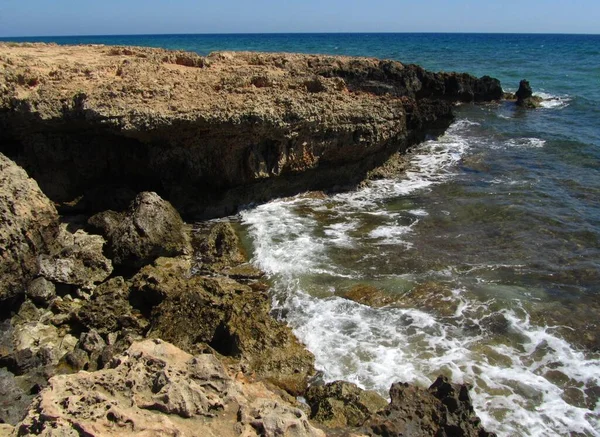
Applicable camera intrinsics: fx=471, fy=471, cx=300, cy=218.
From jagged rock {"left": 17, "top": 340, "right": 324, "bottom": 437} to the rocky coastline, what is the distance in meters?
0.02

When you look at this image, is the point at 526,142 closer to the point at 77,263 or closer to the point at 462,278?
the point at 462,278

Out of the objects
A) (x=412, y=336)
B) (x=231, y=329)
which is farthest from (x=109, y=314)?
(x=412, y=336)

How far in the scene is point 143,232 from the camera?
1248 centimetres

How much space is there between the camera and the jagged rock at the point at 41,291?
34.9ft

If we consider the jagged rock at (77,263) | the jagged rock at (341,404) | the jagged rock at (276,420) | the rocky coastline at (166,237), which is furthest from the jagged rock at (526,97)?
the jagged rock at (276,420)

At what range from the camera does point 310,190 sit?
57.5 feet

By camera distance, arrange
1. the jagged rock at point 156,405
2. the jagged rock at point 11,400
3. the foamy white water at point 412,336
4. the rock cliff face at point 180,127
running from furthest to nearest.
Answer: the rock cliff face at point 180,127 < the foamy white water at point 412,336 < the jagged rock at point 11,400 < the jagged rock at point 156,405

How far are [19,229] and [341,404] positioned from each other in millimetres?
8198

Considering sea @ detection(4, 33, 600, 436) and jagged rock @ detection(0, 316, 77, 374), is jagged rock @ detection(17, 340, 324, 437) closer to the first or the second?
sea @ detection(4, 33, 600, 436)

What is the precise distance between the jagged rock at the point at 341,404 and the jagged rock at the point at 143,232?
6.43 m

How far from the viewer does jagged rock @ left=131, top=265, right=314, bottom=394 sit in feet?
28.7

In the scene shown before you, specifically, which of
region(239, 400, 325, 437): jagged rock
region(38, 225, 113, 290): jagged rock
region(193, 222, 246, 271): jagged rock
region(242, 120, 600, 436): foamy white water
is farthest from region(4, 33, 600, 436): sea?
region(38, 225, 113, 290): jagged rock

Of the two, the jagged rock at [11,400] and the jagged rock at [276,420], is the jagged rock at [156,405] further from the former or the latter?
the jagged rock at [11,400]

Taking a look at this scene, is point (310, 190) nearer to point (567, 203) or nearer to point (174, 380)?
point (567, 203)
